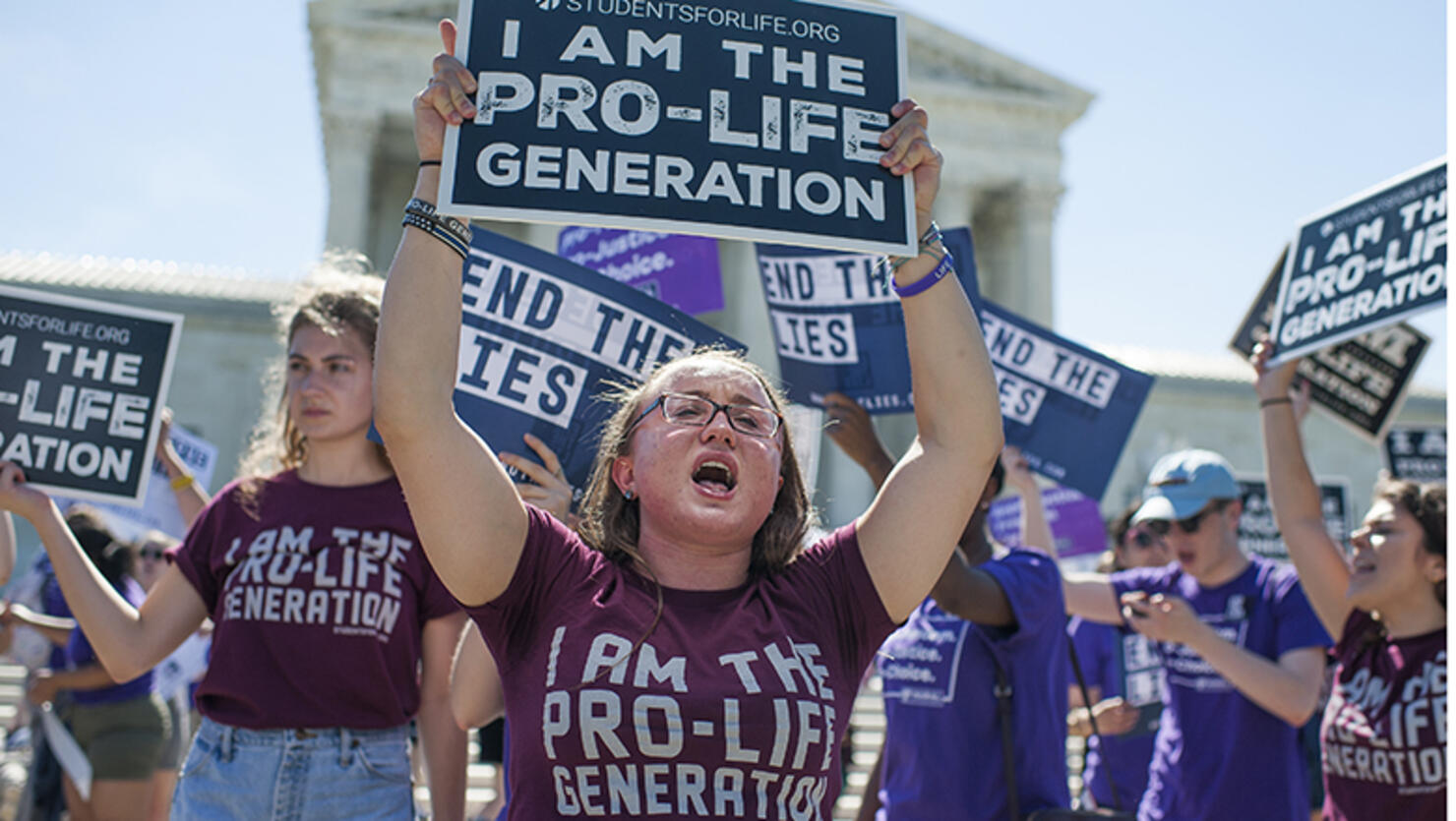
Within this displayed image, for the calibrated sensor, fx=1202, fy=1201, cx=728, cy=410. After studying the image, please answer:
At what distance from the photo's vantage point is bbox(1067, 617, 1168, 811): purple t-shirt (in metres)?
5.18

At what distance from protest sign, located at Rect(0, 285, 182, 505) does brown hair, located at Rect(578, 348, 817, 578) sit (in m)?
1.98

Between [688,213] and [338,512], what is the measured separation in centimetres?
126

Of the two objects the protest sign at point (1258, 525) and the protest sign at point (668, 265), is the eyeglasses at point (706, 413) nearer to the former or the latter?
the protest sign at point (668, 265)

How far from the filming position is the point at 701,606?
83.0 inches

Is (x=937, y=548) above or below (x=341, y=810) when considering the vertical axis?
above

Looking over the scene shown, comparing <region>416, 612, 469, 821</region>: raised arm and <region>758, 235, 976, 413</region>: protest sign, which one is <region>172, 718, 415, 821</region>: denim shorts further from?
<region>758, 235, 976, 413</region>: protest sign

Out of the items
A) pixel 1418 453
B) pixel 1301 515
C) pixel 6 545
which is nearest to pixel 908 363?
pixel 1301 515

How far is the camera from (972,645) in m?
3.57

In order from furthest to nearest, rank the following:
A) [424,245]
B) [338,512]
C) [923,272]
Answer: [338,512] < [923,272] < [424,245]

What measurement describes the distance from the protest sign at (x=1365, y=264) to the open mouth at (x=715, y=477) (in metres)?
3.15

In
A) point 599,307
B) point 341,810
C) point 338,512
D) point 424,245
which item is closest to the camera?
point 424,245

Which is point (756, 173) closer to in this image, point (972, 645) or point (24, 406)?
point (972, 645)

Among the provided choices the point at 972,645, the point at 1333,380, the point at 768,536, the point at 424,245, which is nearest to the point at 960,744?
the point at 972,645

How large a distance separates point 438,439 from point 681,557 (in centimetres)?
51
